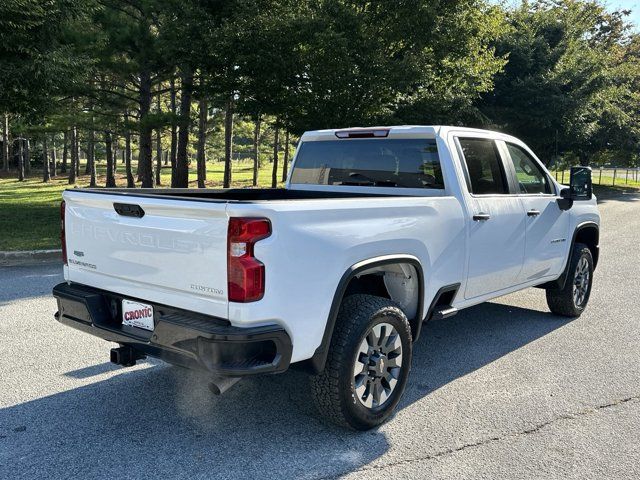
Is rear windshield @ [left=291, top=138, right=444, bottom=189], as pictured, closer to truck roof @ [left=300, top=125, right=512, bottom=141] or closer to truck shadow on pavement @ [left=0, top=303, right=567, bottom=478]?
truck roof @ [left=300, top=125, right=512, bottom=141]

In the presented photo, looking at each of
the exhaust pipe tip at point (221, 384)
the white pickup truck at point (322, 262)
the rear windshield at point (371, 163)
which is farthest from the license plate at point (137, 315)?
the rear windshield at point (371, 163)

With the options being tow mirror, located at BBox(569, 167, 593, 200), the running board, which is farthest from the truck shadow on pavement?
tow mirror, located at BBox(569, 167, 593, 200)

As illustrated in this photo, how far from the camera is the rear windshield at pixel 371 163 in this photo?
180 inches

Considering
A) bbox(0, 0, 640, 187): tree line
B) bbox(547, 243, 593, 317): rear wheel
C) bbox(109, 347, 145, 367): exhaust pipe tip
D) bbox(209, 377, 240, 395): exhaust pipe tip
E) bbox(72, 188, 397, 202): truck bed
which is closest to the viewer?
bbox(209, 377, 240, 395): exhaust pipe tip

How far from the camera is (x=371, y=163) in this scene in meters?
4.86

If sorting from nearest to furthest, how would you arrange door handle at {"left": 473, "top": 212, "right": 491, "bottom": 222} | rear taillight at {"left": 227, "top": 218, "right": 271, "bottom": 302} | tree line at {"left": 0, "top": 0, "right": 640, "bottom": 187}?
rear taillight at {"left": 227, "top": 218, "right": 271, "bottom": 302} < door handle at {"left": 473, "top": 212, "right": 491, "bottom": 222} < tree line at {"left": 0, "top": 0, "right": 640, "bottom": 187}

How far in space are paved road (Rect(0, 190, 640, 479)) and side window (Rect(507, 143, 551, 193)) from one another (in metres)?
1.45

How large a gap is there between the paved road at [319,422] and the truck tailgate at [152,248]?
860 millimetres

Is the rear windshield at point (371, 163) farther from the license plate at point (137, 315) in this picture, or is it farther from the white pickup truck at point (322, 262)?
the license plate at point (137, 315)

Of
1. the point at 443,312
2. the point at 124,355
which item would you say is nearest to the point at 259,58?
the point at 443,312

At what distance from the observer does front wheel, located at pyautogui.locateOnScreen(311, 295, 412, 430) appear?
132 inches

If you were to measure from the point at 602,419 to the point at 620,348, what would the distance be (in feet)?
5.68

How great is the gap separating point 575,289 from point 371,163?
9.73 ft

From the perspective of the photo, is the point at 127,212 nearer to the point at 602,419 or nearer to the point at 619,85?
the point at 602,419
